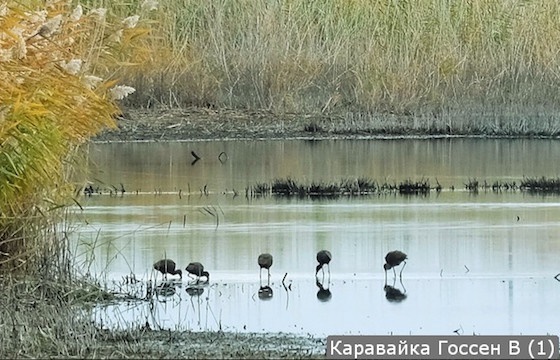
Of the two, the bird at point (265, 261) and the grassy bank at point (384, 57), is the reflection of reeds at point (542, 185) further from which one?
the bird at point (265, 261)

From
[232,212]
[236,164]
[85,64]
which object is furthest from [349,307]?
[236,164]

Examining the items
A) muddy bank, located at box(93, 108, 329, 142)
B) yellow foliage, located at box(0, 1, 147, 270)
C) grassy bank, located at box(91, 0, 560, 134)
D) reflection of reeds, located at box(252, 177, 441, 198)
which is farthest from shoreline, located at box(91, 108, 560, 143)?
yellow foliage, located at box(0, 1, 147, 270)

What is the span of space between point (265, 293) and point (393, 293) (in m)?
0.76

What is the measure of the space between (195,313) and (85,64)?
5.16 feet

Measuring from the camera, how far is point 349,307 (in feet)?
28.0

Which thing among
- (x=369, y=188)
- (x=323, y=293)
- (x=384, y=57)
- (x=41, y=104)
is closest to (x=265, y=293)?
(x=323, y=293)

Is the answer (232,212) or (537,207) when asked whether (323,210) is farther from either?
(537,207)

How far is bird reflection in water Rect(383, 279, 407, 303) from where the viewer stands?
886 centimetres

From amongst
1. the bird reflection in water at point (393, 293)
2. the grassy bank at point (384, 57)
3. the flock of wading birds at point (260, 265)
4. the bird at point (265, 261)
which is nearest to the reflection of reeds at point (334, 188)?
the flock of wading birds at point (260, 265)

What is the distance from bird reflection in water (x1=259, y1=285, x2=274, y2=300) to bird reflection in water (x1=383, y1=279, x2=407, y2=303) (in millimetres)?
687

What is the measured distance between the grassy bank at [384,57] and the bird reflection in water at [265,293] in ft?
38.8

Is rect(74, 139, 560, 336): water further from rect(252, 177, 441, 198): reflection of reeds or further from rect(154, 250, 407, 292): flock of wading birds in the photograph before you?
rect(252, 177, 441, 198): reflection of reeds

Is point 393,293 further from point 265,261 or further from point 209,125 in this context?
point 209,125

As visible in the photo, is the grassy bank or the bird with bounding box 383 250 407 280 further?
the grassy bank
